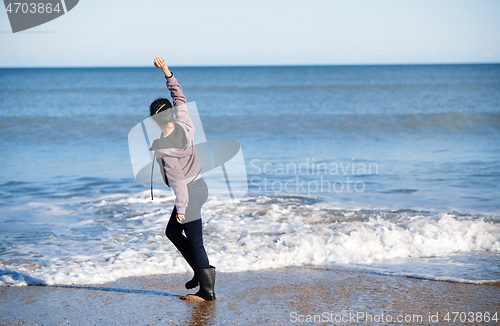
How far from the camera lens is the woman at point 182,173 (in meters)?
3.32

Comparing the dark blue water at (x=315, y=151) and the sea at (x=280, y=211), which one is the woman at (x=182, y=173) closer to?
the sea at (x=280, y=211)

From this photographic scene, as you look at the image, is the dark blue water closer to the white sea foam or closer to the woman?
the white sea foam

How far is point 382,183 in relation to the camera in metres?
8.65

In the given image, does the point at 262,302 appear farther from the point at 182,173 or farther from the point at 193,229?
the point at 182,173

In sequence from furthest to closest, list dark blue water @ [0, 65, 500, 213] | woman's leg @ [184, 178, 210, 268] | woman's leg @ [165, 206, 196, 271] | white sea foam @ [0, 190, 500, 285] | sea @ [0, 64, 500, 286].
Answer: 1. dark blue water @ [0, 65, 500, 213]
2. sea @ [0, 64, 500, 286]
3. white sea foam @ [0, 190, 500, 285]
4. woman's leg @ [165, 206, 196, 271]
5. woman's leg @ [184, 178, 210, 268]

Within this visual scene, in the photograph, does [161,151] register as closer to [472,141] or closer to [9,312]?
[9,312]

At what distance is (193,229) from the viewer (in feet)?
11.5

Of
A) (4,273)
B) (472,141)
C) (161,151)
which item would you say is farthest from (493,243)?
(472,141)

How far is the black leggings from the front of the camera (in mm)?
3480

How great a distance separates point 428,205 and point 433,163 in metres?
4.14

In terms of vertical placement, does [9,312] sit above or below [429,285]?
above

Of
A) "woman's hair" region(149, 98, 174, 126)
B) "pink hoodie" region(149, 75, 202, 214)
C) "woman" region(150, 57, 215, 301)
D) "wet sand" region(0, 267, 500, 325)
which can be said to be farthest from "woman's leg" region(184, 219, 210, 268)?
"woman's hair" region(149, 98, 174, 126)

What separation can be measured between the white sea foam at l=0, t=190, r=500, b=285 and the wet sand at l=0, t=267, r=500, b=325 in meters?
0.26

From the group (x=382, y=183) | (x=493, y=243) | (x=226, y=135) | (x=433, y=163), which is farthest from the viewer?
(x=226, y=135)
